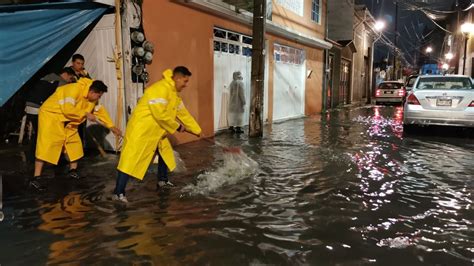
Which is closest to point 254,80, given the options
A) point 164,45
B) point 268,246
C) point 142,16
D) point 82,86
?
point 164,45

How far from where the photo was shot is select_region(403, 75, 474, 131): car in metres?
9.95

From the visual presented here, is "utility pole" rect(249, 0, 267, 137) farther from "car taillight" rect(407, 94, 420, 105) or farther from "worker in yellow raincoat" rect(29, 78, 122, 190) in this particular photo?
"worker in yellow raincoat" rect(29, 78, 122, 190)

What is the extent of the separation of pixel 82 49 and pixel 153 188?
381 centimetres

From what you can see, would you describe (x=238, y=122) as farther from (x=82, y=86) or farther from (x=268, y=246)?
(x=268, y=246)

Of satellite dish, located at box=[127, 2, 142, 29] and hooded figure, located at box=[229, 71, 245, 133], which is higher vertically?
satellite dish, located at box=[127, 2, 142, 29]

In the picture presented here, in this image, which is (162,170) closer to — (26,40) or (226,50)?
(26,40)

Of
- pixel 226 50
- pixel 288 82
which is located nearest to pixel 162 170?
pixel 226 50

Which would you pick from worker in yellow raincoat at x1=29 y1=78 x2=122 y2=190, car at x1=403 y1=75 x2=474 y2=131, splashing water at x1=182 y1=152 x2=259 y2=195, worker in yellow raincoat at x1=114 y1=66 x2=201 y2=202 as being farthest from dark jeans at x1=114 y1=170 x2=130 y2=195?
car at x1=403 y1=75 x2=474 y2=131

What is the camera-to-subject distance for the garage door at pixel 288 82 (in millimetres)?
14750

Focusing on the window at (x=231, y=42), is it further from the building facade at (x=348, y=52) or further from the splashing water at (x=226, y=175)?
the building facade at (x=348, y=52)

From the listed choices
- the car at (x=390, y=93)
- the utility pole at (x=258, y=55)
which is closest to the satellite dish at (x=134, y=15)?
the utility pole at (x=258, y=55)

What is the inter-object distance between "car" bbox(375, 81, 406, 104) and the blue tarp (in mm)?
23367

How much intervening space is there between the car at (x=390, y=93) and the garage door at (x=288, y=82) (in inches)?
441

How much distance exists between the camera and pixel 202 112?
1011 centimetres
